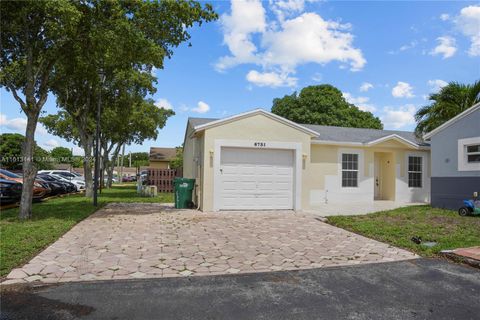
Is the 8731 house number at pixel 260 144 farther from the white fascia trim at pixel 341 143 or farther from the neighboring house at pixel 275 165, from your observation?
the white fascia trim at pixel 341 143

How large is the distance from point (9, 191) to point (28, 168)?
426 centimetres

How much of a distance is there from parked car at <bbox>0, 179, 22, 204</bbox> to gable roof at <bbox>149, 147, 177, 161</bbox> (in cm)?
3571

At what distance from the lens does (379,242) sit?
7824 millimetres

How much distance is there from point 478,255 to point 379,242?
6.29 feet

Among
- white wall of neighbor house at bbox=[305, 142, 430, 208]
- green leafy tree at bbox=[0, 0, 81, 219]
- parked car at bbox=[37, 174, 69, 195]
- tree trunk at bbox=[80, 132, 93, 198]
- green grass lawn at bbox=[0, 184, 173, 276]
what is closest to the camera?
green grass lawn at bbox=[0, 184, 173, 276]

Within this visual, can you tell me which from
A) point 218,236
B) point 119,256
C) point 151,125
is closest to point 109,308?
point 119,256

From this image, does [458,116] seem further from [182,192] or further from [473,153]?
[182,192]

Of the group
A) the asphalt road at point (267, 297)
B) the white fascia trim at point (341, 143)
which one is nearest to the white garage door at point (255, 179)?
the white fascia trim at point (341, 143)

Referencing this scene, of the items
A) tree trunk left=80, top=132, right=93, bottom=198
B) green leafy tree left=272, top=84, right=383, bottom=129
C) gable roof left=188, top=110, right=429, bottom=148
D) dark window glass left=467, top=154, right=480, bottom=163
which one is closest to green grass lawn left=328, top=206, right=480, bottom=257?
dark window glass left=467, top=154, right=480, bottom=163

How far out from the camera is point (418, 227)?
9.32m

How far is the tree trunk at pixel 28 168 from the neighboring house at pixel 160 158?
37822 millimetres

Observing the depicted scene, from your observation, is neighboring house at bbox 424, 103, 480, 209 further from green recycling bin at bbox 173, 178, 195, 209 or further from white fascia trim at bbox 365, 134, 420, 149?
green recycling bin at bbox 173, 178, 195, 209

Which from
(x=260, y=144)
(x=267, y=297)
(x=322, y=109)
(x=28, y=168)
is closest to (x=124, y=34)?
(x=28, y=168)

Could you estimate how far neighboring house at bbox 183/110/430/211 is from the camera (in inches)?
503
